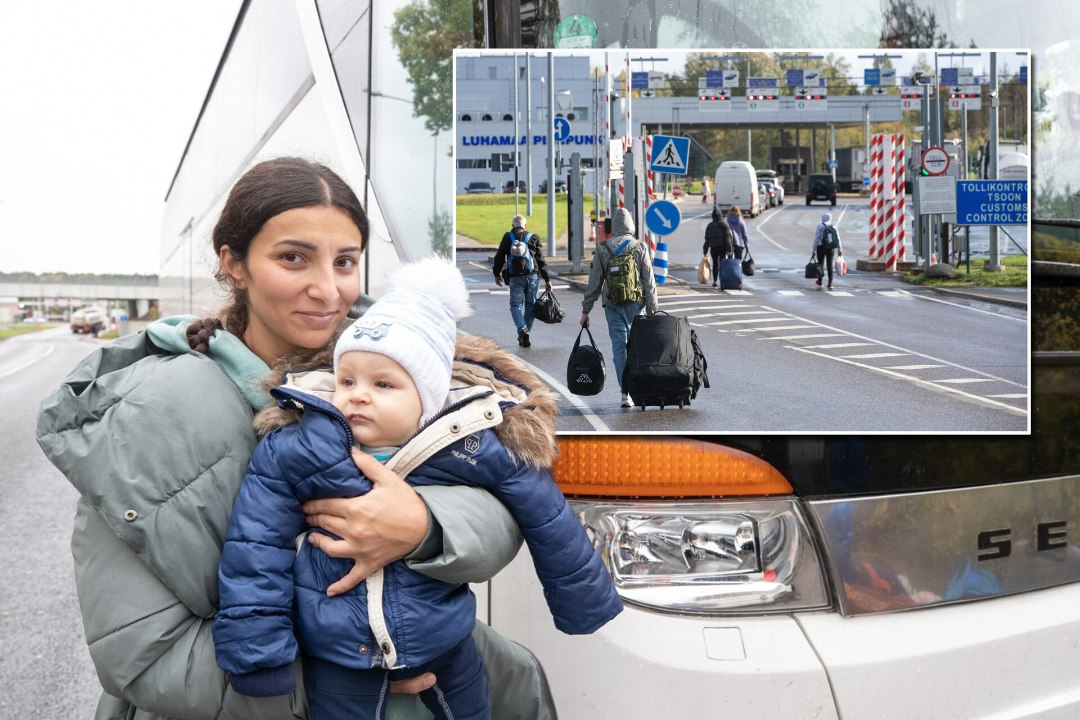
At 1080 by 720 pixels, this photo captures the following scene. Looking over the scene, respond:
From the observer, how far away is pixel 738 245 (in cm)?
213

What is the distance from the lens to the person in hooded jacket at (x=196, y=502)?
1.61 meters

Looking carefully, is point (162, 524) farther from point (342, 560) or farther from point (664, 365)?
point (664, 365)

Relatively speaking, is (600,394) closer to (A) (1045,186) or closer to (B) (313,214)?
(B) (313,214)

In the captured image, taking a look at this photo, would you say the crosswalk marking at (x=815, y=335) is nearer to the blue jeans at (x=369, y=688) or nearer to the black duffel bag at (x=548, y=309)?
the black duffel bag at (x=548, y=309)

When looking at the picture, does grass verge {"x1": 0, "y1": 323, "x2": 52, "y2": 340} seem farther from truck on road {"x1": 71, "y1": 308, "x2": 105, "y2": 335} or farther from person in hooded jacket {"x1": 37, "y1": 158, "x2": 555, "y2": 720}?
person in hooded jacket {"x1": 37, "y1": 158, "x2": 555, "y2": 720}

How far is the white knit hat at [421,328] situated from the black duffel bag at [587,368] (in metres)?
0.31

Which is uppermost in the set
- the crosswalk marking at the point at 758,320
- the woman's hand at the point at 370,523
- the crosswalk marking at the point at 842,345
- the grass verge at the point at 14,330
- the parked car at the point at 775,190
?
the parked car at the point at 775,190

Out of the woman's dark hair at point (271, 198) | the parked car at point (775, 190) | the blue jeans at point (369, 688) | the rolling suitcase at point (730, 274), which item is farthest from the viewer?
the rolling suitcase at point (730, 274)

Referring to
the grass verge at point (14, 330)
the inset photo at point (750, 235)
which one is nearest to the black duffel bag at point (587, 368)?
the inset photo at point (750, 235)

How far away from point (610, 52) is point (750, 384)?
695mm

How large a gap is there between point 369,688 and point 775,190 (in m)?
1.14

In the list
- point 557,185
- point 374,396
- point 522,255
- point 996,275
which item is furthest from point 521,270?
point 996,275

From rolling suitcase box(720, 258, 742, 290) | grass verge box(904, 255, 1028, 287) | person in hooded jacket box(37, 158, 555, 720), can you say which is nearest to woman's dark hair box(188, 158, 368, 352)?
person in hooded jacket box(37, 158, 555, 720)

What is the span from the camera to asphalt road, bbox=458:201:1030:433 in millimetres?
2061
